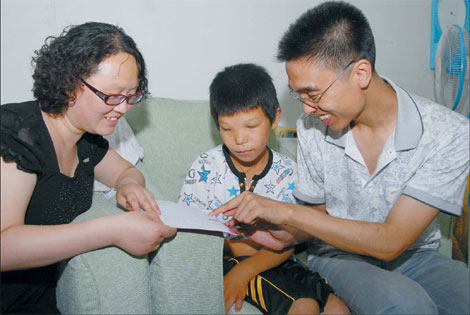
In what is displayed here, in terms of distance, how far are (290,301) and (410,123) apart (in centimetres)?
69

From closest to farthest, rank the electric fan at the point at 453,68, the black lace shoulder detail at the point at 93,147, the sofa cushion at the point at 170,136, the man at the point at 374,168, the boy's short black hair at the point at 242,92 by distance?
the man at the point at 374,168 → the black lace shoulder detail at the point at 93,147 → the boy's short black hair at the point at 242,92 → the sofa cushion at the point at 170,136 → the electric fan at the point at 453,68

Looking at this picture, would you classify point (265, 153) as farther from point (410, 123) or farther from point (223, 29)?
point (223, 29)

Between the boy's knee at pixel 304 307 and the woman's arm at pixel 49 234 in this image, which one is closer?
the woman's arm at pixel 49 234

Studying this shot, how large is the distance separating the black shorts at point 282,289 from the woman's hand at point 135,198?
0.39m

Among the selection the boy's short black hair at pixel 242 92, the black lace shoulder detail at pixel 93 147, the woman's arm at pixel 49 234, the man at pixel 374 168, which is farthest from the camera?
the boy's short black hair at pixel 242 92

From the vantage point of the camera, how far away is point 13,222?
38.8 inches

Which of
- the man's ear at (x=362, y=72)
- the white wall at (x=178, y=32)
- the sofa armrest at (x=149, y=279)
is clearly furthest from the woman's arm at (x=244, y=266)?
the white wall at (x=178, y=32)

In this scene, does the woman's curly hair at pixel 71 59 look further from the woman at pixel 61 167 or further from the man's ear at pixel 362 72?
the man's ear at pixel 362 72

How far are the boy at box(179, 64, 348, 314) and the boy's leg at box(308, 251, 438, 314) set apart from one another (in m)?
0.06

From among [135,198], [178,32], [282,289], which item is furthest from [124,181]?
[178,32]

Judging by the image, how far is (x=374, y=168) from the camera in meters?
1.35

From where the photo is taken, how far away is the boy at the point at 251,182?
1284 millimetres

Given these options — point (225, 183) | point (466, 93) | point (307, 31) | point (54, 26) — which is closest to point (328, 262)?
point (225, 183)

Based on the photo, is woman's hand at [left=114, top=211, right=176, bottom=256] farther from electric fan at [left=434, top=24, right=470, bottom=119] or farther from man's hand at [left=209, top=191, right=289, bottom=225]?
electric fan at [left=434, top=24, right=470, bottom=119]
